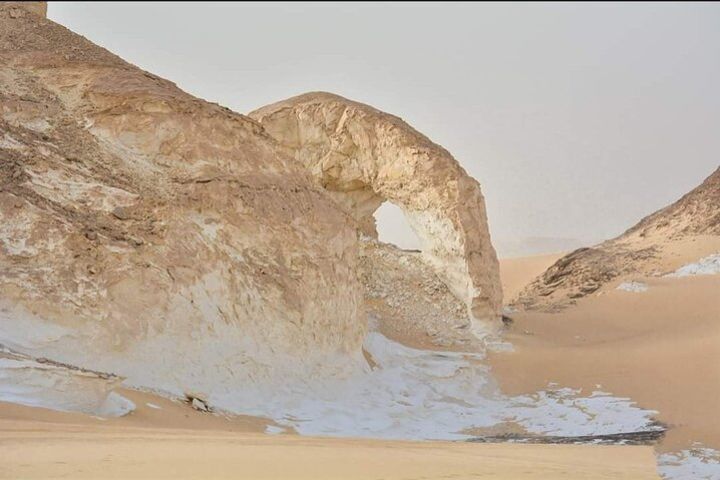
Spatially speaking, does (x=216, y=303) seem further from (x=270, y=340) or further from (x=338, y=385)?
(x=338, y=385)

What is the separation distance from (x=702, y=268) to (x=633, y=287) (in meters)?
2.81

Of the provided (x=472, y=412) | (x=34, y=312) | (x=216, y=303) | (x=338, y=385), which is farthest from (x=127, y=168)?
(x=472, y=412)

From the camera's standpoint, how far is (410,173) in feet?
51.2

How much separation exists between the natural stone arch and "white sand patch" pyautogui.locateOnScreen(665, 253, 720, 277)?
876 cm

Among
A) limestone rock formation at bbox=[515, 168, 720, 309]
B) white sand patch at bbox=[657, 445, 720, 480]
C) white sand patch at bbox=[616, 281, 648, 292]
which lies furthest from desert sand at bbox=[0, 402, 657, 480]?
limestone rock formation at bbox=[515, 168, 720, 309]

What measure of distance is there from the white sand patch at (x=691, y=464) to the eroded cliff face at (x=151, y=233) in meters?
4.46

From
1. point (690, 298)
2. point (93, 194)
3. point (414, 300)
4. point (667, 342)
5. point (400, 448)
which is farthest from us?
point (690, 298)

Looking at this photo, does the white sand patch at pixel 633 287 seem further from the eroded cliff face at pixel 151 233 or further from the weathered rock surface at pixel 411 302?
the eroded cliff face at pixel 151 233

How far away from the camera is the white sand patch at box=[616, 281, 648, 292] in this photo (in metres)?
21.1

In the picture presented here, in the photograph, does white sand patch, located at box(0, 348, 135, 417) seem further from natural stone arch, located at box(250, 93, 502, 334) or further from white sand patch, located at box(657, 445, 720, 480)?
natural stone arch, located at box(250, 93, 502, 334)

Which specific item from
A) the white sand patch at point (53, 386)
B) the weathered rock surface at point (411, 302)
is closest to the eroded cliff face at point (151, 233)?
the white sand patch at point (53, 386)

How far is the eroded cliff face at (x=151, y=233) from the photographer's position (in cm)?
873

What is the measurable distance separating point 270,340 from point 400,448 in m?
4.61

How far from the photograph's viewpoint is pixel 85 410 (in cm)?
644
